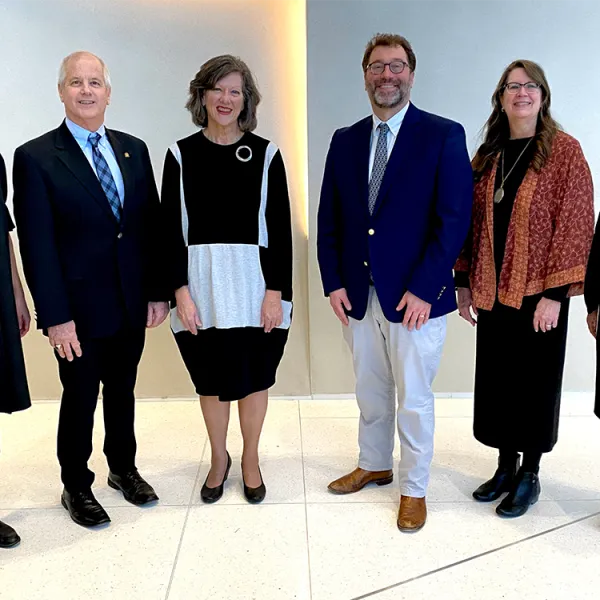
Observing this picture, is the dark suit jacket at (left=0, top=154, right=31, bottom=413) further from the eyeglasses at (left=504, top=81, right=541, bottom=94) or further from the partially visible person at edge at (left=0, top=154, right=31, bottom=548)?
the eyeglasses at (left=504, top=81, right=541, bottom=94)

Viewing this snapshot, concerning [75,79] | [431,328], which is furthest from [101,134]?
[431,328]

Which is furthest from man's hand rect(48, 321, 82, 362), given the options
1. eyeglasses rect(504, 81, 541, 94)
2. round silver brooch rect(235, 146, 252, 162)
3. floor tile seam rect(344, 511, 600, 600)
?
eyeglasses rect(504, 81, 541, 94)

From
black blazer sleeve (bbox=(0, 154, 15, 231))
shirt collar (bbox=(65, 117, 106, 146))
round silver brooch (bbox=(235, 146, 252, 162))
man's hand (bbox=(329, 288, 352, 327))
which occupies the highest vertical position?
shirt collar (bbox=(65, 117, 106, 146))

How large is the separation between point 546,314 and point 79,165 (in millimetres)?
1763

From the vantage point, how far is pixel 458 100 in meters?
3.29

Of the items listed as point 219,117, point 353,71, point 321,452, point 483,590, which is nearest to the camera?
point 483,590

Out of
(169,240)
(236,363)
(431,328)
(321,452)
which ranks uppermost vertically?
(169,240)

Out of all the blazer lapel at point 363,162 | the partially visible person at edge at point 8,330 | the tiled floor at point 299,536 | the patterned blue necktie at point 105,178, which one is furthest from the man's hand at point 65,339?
the blazer lapel at point 363,162

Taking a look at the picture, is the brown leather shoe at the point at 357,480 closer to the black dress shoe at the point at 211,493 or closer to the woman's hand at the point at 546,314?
the black dress shoe at the point at 211,493

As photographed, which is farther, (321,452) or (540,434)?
(321,452)

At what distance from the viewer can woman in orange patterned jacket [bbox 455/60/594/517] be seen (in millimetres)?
2145

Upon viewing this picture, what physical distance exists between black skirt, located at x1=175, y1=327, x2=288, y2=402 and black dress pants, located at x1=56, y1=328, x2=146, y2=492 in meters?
0.23

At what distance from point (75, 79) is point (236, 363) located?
3.87 ft

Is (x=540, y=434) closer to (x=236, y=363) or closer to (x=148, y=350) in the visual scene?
(x=236, y=363)
